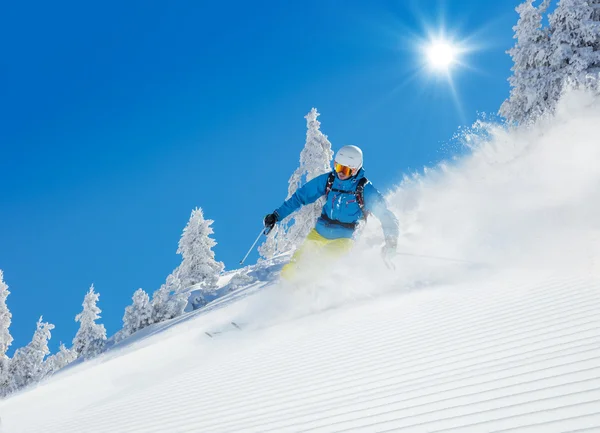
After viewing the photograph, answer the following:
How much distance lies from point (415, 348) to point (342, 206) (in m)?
4.39

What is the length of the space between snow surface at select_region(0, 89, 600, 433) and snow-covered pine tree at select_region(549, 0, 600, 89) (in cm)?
673

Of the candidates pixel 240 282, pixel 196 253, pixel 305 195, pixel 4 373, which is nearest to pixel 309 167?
pixel 196 253

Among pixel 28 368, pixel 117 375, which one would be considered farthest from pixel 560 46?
pixel 28 368

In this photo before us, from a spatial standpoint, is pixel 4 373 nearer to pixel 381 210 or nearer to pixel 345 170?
pixel 345 170

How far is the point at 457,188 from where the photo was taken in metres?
15.0

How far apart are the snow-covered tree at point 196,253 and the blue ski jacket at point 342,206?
1767cm

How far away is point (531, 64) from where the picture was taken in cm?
1936

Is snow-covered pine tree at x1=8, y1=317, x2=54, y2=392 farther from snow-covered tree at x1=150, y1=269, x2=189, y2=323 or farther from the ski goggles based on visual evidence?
the ski goggles

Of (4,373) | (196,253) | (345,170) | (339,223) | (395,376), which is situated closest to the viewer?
(395,376)

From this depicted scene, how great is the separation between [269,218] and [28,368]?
2780 cm

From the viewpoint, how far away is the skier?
28.7ft

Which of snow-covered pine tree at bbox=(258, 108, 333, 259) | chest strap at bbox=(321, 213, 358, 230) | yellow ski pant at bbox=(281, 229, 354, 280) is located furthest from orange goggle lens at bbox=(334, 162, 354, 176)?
snow-covered pine tree at bbox=(258, 108, 333, 259)

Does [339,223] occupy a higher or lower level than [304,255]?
higher

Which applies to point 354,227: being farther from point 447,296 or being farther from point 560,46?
point 560,46
